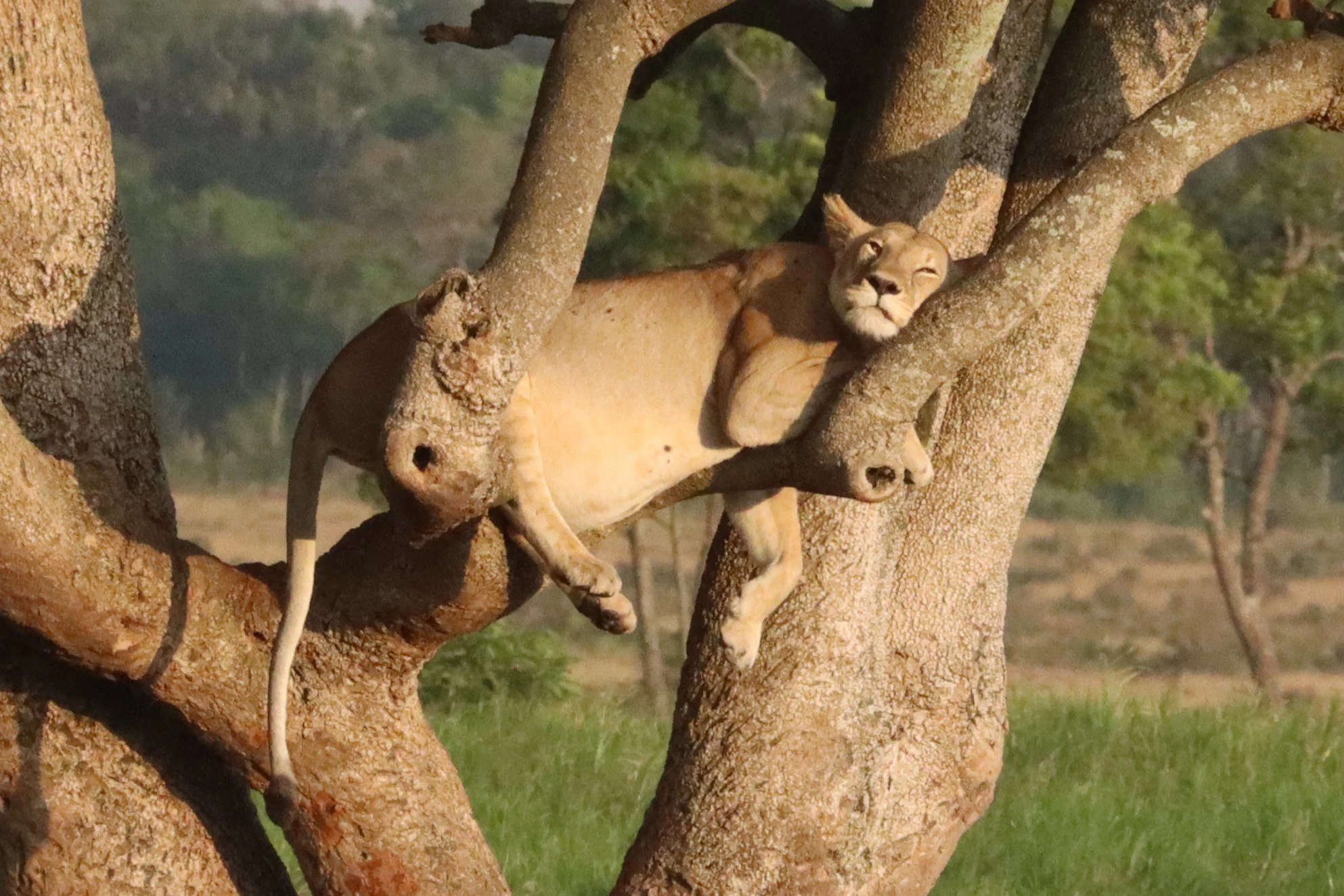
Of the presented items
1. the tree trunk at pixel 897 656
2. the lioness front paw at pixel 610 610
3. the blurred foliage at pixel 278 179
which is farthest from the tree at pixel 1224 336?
the lioness front paw at pixel 610 610

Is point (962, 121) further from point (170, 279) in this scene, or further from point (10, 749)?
point (170, 279)

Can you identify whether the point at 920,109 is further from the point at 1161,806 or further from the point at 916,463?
the point at 1161,806

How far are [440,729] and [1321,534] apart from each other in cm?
1961

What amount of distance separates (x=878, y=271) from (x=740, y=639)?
87 centimetres

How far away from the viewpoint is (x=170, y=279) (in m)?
23.4

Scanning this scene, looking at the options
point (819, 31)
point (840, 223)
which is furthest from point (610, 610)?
point (819, 31)

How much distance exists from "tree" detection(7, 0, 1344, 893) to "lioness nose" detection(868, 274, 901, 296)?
0.26 meters

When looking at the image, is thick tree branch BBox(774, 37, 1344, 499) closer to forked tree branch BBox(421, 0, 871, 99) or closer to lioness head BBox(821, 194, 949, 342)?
lioness head BBox(821, 194, 949, 342)

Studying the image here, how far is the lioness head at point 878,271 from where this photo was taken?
4.01 m

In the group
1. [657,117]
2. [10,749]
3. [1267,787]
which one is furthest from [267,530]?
[10,749]

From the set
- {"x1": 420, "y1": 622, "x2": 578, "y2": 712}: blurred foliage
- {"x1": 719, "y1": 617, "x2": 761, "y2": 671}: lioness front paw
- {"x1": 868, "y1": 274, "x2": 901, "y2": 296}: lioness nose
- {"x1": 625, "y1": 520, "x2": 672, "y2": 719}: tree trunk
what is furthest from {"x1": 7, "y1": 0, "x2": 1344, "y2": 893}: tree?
{"x1": 625, "y1": 520, "x2": 672, "y2": 719}: tree trunk

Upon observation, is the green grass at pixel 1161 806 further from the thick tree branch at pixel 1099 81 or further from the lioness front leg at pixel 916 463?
the lioness front leg at pixel 916 463

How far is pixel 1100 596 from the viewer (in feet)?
80.6

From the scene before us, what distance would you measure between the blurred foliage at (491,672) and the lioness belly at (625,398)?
668 centimetres
